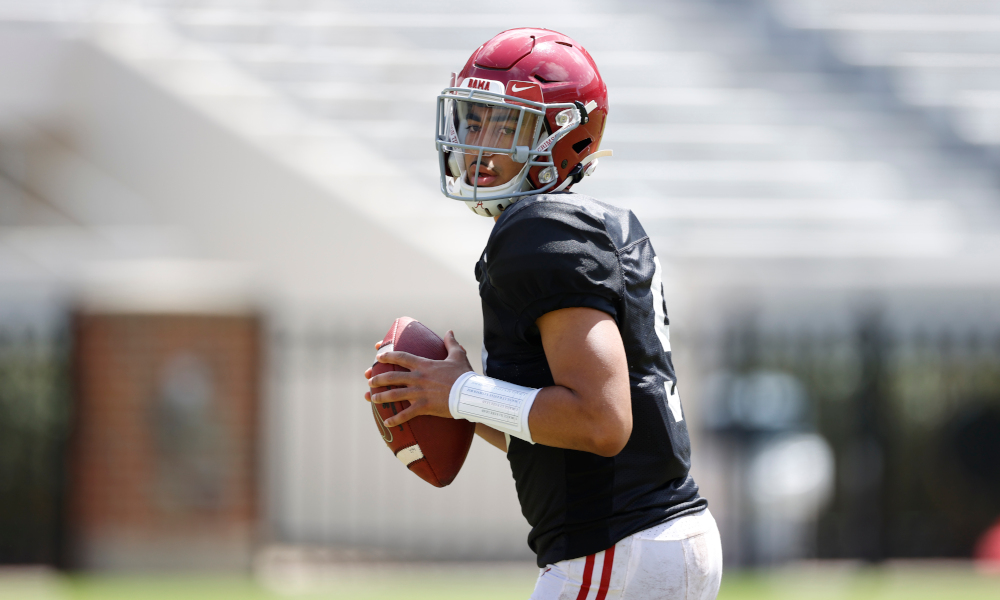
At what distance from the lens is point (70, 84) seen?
384 inches

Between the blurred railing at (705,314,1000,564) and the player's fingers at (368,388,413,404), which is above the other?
the player's fingers at (368,388,413,404)

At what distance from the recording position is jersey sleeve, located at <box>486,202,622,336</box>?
2.01 meters

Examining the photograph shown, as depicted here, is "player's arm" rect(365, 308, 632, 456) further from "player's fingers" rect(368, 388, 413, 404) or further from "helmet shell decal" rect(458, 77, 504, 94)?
"helmet shell decal" rect(458, 77, 504, 94)

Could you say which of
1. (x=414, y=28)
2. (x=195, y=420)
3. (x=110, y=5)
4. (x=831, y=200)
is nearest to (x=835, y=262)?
(x=831, y=200)

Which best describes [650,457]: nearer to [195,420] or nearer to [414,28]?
[195,420]

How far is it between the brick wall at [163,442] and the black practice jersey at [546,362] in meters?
5.81

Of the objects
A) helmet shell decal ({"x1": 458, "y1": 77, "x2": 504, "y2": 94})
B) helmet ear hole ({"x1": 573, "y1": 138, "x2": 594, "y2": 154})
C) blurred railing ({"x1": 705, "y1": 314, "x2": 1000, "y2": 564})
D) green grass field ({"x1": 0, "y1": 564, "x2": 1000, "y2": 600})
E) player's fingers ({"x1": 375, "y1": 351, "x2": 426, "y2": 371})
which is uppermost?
helmet shell decal ({"x1": 458, "y1": 77, "x2": 504, "y2": 94})

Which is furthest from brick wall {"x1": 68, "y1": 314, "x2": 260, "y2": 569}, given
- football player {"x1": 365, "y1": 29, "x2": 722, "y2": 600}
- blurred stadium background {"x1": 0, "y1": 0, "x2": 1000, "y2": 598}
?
football player {"x1": 365, "y1": 29, "x2": 722, "y2": 600}

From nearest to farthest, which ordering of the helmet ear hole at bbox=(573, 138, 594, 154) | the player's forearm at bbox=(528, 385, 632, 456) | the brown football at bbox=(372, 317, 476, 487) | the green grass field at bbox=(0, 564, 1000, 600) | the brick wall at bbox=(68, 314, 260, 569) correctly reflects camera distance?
the player's forearm at bbox=(528, 385, 632, 456) < the brown football at bbox=(372, 317, 476, 487) < the helmet ear hole at bbox=(573, 138, 594, 154) < the green grass field at bbox=(0, 564, 1000, 600) < the brick wall at bbox=(68, 314, 260, 569)

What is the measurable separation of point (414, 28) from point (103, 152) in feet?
11.1

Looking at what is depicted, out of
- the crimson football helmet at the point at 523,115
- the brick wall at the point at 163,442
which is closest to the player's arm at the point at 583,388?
the crimson football helmet at the point at 523,115

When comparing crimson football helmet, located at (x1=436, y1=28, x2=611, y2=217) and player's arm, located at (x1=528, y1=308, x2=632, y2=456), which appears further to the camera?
crimson football helmet, located at (x1=436, y1=28, x2=611, y2=217)

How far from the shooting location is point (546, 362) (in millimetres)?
2168

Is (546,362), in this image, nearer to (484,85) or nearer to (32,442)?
(484,85)
